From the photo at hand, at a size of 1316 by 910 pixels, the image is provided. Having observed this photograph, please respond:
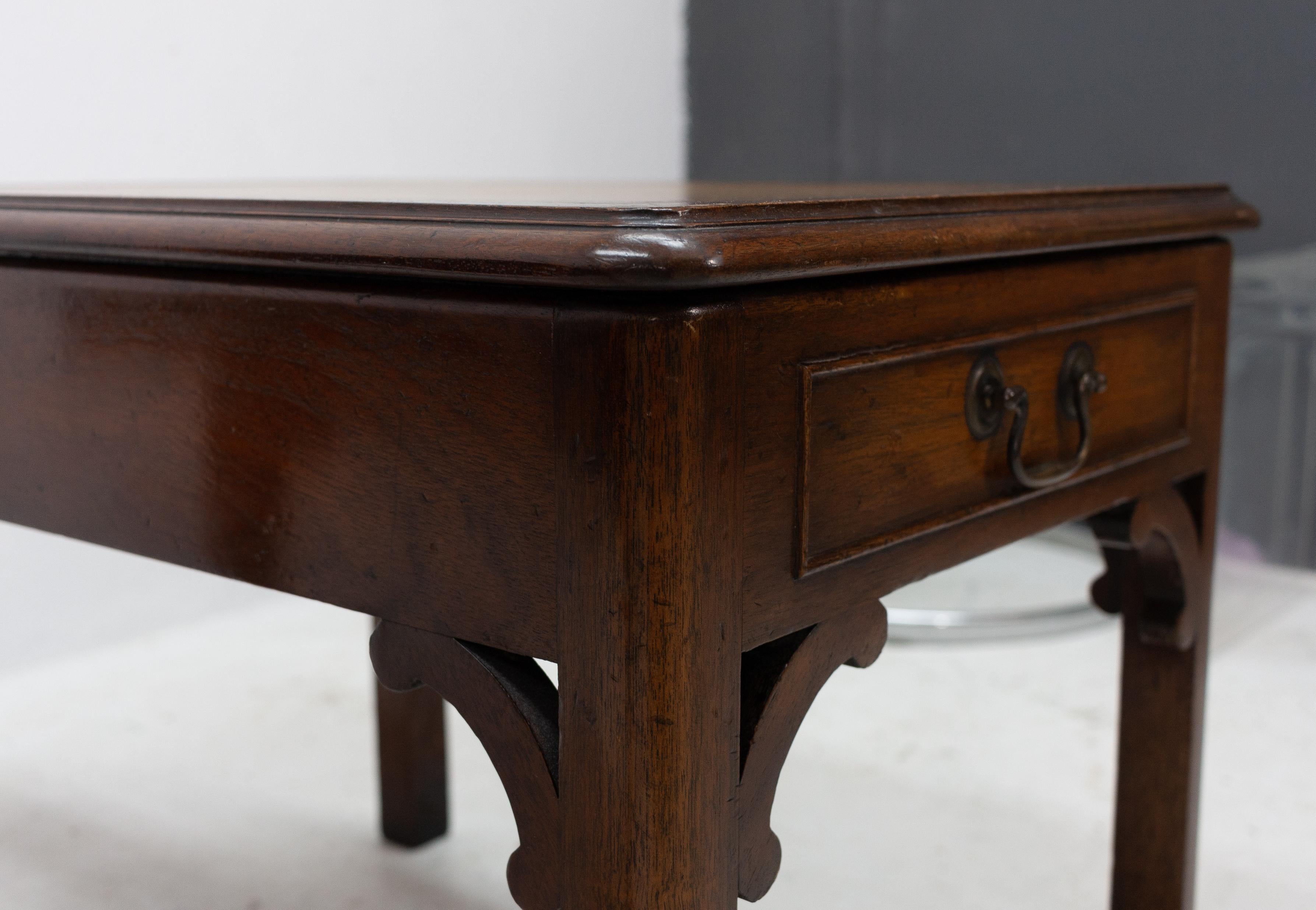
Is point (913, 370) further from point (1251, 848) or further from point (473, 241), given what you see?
point (1251, 848)

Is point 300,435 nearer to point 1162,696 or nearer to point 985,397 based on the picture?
point 985,397

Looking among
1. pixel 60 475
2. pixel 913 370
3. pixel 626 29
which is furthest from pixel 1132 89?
pixel 60 475

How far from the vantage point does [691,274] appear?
23.0 inches

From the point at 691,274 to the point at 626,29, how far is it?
280 cm

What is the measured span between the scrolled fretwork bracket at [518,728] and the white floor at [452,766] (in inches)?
29.4

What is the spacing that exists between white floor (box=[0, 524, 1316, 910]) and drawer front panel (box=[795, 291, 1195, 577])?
2.13 feet

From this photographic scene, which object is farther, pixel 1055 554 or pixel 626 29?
pixel 626 29

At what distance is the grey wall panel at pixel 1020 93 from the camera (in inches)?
94.7

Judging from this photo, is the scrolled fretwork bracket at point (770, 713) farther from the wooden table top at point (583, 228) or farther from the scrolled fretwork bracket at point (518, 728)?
the wooden table top at point (583, 228)

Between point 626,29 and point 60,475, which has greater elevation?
point 626,29

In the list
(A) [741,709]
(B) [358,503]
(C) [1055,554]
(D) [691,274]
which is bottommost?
(C) [1055,554]

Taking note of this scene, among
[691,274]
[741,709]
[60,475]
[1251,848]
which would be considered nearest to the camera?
[691,274]

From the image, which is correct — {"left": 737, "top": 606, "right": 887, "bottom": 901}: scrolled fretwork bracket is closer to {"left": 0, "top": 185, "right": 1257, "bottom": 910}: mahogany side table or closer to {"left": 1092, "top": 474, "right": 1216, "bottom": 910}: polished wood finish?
{"left": 0, "top": 185, "right": 1257, "bottom": 910}: mahogany side table

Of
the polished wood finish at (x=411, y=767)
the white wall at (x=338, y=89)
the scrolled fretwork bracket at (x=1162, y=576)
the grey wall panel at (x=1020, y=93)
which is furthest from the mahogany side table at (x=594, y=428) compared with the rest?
the grey wall panel at (x=1020, y=93)
